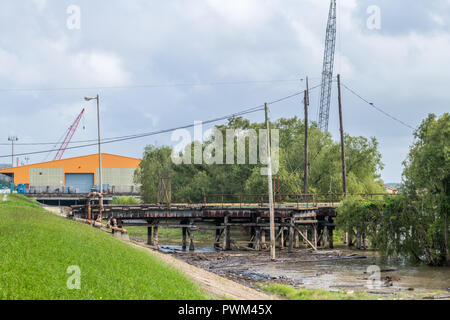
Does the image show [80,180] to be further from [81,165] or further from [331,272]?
[331,272]

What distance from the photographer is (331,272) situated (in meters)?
31.8

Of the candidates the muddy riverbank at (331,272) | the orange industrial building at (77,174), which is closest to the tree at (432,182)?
the muddy riverbank at (331,272)

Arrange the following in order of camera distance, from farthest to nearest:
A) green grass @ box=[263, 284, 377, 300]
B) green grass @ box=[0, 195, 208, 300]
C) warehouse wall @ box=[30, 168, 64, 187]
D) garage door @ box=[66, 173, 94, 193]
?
garage door @ box=[66, 173, 94, 193] → warehouse wall @ box=[30, 168, 64, 187] → green grass @ box=[263, 284, 377, 300] → green grass @ box=[0, 195, 208, 300]

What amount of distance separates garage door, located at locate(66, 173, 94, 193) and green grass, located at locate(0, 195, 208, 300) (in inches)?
3570

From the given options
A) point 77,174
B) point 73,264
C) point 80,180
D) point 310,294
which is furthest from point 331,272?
point 77,174

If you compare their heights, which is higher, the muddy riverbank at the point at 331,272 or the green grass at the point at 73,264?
the green grass at the point at 73,264

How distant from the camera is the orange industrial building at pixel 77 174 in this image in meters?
113

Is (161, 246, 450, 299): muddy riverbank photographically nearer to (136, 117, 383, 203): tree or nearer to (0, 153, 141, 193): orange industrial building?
(136, 117, 383, 203): tree

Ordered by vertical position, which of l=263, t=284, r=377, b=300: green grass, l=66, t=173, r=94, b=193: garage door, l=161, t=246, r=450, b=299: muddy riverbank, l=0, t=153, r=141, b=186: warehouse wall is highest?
l=0, t=153, r=141, b=186: warehouse wall

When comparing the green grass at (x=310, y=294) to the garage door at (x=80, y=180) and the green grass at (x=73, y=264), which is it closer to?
the green grass at (x=73, y=264)

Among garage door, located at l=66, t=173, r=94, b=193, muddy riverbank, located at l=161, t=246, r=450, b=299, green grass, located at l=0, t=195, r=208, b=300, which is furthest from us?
garage door, located at l=66, t=173, r=94, b=193

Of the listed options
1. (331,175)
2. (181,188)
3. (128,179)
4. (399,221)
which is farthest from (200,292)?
(128,179)

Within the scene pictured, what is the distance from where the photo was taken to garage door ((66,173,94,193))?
372 ft

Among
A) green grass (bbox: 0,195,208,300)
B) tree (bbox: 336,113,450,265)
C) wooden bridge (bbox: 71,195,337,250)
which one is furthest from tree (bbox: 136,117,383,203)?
green grass (bbox: 0,195,208,300)
